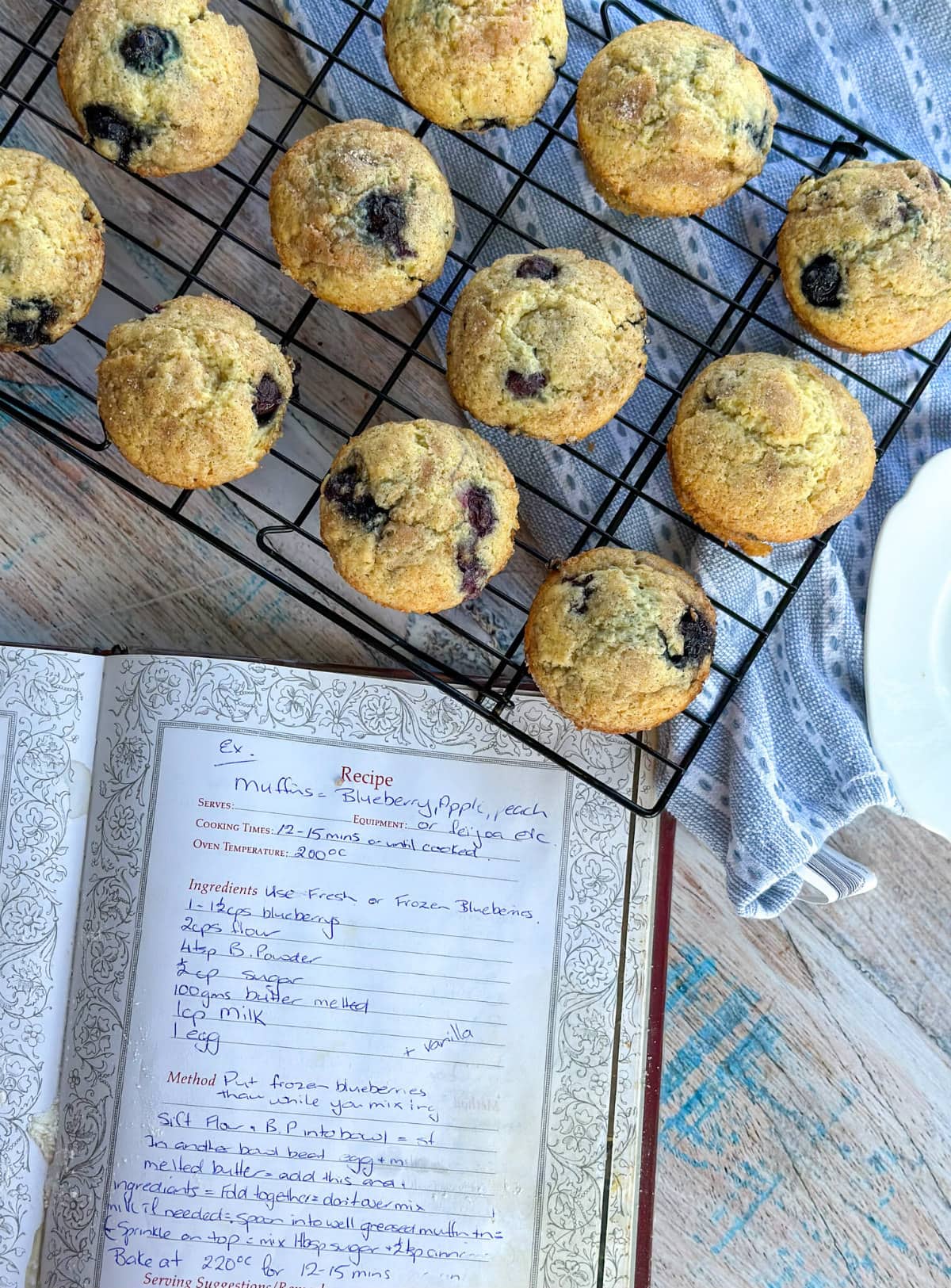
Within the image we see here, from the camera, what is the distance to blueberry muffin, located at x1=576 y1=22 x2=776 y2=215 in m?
1.30

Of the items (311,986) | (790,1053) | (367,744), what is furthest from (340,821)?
(790,1053)

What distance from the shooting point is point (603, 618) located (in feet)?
4.25

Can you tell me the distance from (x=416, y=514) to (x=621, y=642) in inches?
10.7

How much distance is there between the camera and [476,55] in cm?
128

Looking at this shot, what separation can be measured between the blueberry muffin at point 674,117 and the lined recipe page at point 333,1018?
29.2 inches

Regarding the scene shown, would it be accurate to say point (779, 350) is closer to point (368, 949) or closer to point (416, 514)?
point (416, 514)

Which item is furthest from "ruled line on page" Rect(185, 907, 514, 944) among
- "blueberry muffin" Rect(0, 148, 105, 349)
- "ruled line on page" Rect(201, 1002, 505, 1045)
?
"blueberry muffin" Rect(0, 148, 105, 349)

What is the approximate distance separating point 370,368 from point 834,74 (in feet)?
2.33

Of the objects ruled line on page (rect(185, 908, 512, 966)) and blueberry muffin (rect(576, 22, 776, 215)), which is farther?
ruled line on page (rect(185, 908, 512, 966))

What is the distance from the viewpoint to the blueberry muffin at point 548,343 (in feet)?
4.24

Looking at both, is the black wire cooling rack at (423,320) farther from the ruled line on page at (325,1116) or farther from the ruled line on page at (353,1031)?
the ruled line on page at (325,1116)

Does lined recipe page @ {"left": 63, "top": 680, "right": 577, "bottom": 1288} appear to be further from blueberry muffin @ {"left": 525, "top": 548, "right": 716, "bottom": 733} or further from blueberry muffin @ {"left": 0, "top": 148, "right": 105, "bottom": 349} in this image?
blueberry muffin @ {"left": 0, "top": 148, "right": 105, "bottom": 349}

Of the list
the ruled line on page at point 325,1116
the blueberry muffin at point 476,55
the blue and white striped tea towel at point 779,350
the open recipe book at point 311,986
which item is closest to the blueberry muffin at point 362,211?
the blueberry muffin at point 476,55

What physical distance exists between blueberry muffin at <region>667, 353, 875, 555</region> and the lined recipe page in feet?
1.41
